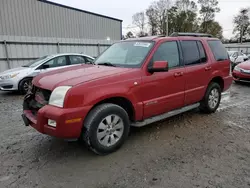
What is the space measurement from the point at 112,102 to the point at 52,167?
4.17ft

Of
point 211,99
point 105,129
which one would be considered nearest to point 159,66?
point 105,129

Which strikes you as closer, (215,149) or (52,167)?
(52,167)

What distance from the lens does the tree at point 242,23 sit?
48912 millimetres

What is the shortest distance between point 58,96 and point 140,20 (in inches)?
2037

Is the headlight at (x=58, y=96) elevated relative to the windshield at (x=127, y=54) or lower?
lower

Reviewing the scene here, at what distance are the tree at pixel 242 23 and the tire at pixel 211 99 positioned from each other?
51964mm

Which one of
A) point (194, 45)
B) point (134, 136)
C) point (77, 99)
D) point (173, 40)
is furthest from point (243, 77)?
point (77, 99)

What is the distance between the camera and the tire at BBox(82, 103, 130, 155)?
2.81 meters

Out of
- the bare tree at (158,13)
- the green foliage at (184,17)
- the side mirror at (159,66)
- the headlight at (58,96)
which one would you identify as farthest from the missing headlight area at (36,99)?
the bare tree at (158,13)

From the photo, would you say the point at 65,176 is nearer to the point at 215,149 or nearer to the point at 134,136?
the point at 134,136

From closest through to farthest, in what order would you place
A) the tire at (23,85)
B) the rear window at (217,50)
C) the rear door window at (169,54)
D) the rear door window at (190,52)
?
the rear door window at (169,54) < the rear door window at (190,52) < the rear window at (217,50) < the tire at (23,85)

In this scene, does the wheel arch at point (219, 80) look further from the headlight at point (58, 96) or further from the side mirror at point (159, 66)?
the headlight at point (58, 96)

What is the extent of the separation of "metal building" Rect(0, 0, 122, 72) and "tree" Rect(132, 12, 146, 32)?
31758 mm

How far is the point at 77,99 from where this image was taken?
8.72 ft
